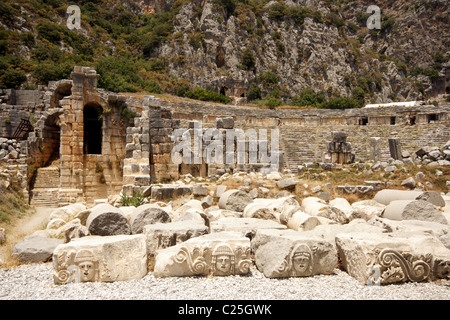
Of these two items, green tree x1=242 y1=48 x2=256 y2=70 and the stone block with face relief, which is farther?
green tree x1=242 y1=48 x2=256 y2=70

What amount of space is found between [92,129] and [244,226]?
38.9 feet

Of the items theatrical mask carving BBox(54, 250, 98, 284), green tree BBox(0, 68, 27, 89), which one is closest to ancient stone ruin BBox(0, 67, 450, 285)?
theatrical mask carving BBox(54, 250, 98, 284)

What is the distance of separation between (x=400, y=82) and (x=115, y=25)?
50253 mm

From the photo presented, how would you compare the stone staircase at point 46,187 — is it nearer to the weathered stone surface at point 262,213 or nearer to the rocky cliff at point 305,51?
the weathered stone surface at point 262,213

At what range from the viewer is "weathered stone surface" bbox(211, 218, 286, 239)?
6609mm

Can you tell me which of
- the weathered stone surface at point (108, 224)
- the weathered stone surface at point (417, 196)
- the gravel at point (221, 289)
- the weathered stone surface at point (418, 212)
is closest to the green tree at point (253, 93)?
the weathered stone surface at point (417, 196)

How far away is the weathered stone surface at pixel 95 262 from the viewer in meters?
4.87

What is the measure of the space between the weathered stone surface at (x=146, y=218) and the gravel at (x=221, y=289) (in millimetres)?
1917

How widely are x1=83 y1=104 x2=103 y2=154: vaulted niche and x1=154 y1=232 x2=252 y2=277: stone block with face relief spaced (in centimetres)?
1146

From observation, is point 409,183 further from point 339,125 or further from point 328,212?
point 339,125

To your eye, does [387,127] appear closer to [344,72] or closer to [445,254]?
[445,254]

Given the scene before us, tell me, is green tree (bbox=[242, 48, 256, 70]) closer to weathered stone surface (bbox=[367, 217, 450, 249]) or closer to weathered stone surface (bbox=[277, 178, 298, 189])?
weathered stone surface (bbox=[277, 178, 298, 189])

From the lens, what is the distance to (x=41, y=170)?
49.1 feet

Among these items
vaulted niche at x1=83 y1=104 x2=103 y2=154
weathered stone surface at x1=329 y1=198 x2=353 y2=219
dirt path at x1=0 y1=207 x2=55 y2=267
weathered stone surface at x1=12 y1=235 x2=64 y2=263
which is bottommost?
dirt path at x1=0 y1=207 x2=55 y2=267
